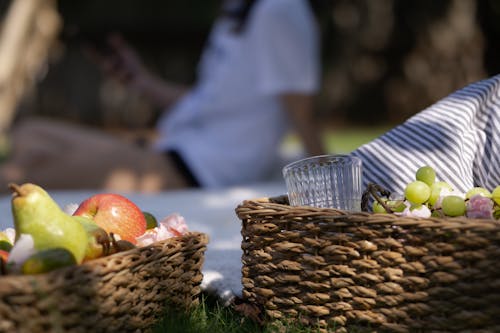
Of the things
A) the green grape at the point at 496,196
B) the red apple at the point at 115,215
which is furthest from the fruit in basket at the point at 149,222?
the green grape at the point at 496,196

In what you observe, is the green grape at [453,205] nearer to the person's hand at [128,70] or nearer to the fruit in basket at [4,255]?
the fruit in basket at [4,255]

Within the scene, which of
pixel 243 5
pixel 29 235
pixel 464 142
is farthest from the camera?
pixel 243 5

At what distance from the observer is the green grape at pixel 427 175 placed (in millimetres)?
1426

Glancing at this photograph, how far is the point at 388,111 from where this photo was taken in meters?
9.89

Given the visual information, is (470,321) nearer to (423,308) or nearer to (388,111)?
(423,308)

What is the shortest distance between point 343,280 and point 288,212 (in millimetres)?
170

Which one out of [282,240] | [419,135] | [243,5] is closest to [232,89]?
[243,5]

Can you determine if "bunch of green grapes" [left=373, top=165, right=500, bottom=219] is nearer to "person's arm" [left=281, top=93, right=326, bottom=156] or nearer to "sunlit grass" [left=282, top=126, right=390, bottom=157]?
"person's arm" [left=281, top=93, right=326, bottom=156]

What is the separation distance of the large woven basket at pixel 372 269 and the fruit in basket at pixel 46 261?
401 mm

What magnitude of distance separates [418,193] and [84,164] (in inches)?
83.6

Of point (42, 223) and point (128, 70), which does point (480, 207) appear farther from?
point (128, 70)

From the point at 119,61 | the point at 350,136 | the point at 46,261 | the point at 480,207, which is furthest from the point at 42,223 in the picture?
the point at 350,136

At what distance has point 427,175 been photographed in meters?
1.43

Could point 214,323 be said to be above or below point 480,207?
below
